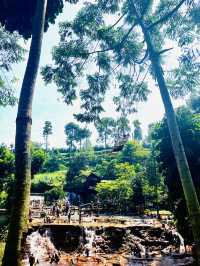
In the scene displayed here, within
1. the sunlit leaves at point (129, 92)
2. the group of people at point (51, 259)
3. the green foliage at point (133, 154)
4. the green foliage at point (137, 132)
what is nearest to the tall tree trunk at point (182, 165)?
the sunlit leaves at point (129, 92)

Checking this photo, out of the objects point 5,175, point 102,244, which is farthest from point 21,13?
point 5,175

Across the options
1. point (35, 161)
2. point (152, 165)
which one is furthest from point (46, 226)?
point (35, 161)

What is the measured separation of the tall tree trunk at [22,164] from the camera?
14.0 ft

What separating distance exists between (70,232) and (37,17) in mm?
17786

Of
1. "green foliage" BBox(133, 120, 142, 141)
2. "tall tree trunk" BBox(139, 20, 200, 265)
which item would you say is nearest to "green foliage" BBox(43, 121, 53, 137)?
"green foliage" BBox(133, 120, 142, 141)

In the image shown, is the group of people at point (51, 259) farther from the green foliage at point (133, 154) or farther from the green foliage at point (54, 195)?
the green foliage at point (133, 154)

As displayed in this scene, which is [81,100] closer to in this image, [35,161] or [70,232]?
[70,232]

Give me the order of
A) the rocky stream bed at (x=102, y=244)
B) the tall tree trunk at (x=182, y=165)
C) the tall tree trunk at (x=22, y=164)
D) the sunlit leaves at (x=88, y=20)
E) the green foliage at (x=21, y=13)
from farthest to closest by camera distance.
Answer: the rocky stream bed at (x=102, y=244)
the sunlit leaves at (x=88, y=20)
the green foliage at (x=21, y=13)
the tall tree trunk at (x=182, y=165)
the tall tree trunk at (x=22, y=164)

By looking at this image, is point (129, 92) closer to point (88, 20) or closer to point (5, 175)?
point (88, 20)

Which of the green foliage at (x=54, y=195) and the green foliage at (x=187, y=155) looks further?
the green foliage at (x=54, y=195)

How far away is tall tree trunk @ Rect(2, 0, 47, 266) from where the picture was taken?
4266 mm

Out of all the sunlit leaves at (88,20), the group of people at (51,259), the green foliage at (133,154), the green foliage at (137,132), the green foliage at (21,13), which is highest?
the green foliage at (137,132)

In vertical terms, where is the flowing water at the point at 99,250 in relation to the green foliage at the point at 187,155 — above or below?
below

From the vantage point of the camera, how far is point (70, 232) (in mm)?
21094
